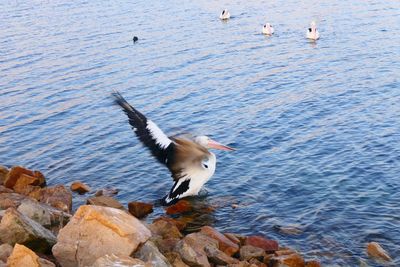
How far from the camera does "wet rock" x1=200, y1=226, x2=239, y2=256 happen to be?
9.34 m

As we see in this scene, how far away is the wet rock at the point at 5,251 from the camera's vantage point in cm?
668

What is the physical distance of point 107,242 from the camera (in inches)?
259

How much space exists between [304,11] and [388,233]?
22.9 m

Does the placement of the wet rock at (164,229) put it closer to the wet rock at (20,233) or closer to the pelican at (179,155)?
the pelican at (179,155)

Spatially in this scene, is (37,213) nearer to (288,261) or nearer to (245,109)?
(288,261)

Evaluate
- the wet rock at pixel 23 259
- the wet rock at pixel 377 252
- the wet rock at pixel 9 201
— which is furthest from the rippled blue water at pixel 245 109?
the wet rock at pixel 23 259

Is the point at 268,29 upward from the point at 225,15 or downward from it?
downward

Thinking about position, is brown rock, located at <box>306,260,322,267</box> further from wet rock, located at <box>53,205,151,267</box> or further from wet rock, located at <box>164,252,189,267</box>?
wet rock, located at <box>53,205,151,267</box>

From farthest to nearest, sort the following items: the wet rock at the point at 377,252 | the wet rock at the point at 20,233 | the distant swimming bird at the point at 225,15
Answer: the distant swimming bird at the point at 225,15 < the wet rock at the point at 377,252 < the wet rock at the point at 20,233

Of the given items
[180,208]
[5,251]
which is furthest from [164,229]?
[5,251]

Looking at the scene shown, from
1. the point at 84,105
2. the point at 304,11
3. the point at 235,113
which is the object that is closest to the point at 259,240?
the point at 235,113

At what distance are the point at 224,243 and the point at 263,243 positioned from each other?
775mm

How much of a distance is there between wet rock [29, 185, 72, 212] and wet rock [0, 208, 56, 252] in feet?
11.2

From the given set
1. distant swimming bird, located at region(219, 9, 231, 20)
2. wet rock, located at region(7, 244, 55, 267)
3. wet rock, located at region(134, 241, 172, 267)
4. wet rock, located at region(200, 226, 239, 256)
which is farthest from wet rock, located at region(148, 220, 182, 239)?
distant swimming bird, located at region(219, 9, 231, 20)
